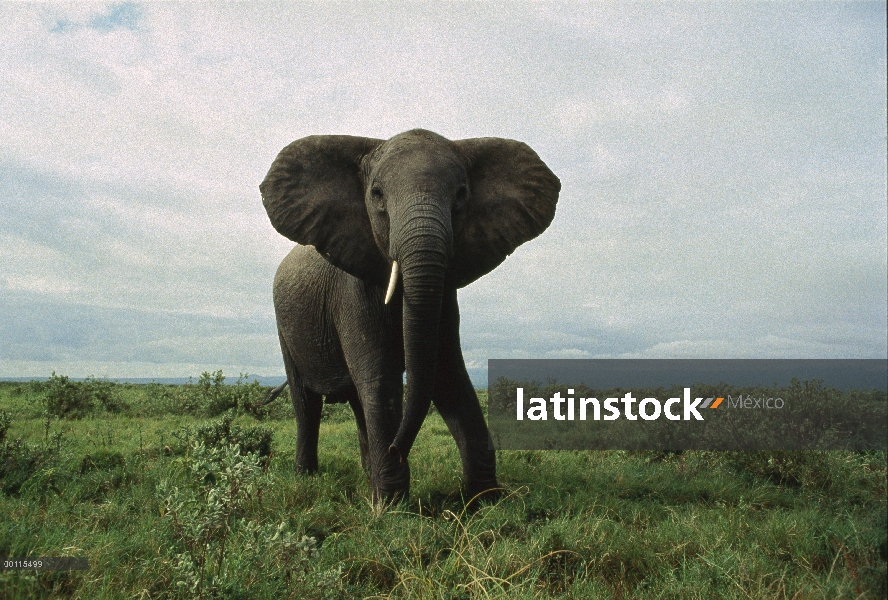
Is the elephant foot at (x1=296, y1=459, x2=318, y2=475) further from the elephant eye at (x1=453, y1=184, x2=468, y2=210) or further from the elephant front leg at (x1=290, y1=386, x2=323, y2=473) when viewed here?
the elephant eye at (x1=453, y1=184, x2=468, y2=210)

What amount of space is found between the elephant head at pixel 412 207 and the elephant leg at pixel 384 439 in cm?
75

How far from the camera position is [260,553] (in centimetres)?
368

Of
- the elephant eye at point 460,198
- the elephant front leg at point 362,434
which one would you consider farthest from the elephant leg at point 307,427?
the elephant eye at point 460,198

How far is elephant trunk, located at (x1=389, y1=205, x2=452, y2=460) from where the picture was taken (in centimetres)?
502

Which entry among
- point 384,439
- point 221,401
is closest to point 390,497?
point 384,439

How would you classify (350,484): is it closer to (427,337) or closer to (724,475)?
(427,337)

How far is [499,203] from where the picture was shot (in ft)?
20.0

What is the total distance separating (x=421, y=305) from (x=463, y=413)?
6.23 feet

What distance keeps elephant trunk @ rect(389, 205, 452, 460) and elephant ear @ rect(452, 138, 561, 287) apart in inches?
29.8

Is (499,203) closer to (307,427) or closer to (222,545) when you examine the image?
(222,545)

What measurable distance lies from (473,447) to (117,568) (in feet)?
11.4

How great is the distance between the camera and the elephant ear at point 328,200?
19.5ft

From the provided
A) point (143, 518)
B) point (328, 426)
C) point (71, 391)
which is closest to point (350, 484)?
point (143, 518)

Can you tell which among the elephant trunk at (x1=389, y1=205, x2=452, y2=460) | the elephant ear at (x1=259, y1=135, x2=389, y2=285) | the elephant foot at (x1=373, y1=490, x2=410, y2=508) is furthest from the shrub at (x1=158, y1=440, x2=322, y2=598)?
the elephant ear at (x1=259, y1=135, x2=389, y2=285)
